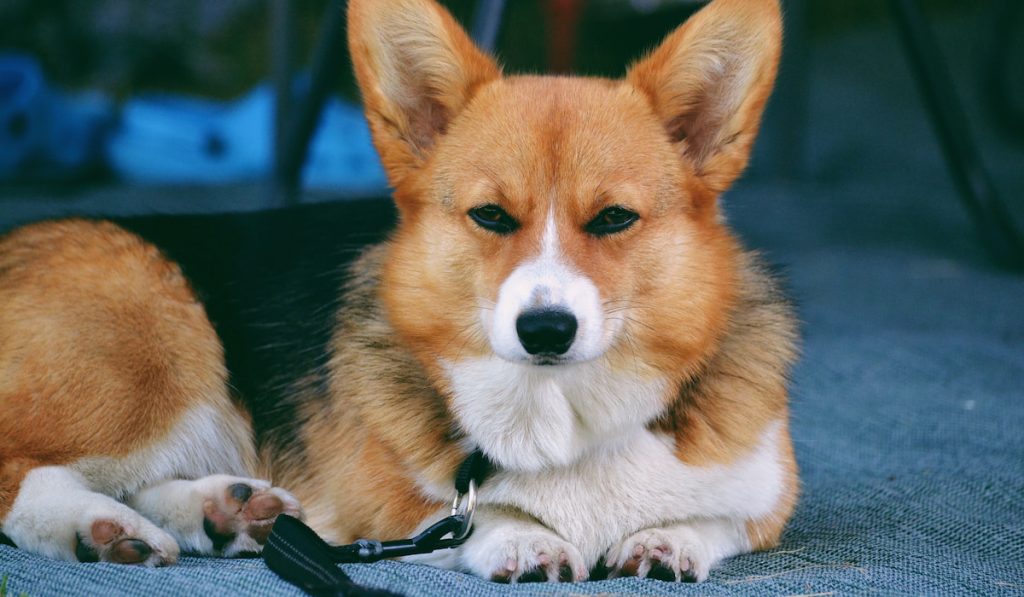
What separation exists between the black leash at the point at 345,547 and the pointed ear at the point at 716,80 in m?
0.75

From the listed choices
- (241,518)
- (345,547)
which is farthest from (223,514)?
(345,547)

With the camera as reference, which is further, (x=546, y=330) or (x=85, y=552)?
(x=85, y=552)

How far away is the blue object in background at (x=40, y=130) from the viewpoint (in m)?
5.14

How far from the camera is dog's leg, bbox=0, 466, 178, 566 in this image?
1779 mm

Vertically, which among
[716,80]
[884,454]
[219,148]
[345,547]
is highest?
[716,80]

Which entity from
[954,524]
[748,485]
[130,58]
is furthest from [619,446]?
[130,58]

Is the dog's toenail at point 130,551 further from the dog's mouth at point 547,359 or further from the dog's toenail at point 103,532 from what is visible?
the dog's mouth at point 547,359

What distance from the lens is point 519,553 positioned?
174cm

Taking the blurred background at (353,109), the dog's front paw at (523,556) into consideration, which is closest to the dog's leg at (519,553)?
the dog's front paw at (523,556)

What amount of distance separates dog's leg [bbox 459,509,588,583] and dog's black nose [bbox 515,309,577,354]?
36cm

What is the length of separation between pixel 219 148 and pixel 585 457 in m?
4.65

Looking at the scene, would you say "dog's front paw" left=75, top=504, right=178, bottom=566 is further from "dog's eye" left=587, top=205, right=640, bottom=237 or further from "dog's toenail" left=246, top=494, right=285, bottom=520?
"dog's eye" left=587, top=205, right=640, bottom=237

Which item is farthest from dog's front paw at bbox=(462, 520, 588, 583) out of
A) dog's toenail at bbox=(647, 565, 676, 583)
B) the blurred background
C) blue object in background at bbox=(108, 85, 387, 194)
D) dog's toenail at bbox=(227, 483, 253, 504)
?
blue object in background at bbox=(108, 85, 387, 194)

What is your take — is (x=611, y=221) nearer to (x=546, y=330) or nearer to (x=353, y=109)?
(x=546, y=330)
